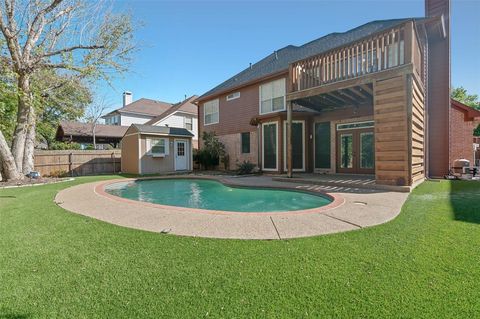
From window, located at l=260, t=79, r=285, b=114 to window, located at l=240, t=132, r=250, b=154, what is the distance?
169 centimetres

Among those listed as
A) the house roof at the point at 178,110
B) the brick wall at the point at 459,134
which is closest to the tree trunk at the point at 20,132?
the house roof at the point at 178,110

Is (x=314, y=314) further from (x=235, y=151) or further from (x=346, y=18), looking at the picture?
(x=346, y=18)

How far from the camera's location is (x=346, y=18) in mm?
13031

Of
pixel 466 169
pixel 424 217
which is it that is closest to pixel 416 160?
pixel 466 169

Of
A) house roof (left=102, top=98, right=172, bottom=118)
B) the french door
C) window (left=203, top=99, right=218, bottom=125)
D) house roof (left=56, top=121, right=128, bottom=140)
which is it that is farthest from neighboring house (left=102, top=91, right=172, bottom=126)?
the french door

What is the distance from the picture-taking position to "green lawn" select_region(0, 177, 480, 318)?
192 cm

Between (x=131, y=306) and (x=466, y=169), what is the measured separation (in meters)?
13.2

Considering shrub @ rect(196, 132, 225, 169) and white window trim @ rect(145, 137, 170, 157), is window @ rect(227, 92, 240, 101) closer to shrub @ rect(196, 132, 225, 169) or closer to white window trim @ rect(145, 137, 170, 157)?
shrub @ rect(196, 132, 225, 169)

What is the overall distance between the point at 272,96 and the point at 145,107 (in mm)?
22232

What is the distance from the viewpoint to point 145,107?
102 feet

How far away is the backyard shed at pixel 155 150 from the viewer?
14.9 m

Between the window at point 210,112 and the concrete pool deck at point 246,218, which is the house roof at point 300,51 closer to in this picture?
the window at point 210,112

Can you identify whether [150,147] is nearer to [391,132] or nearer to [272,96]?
[272,96]

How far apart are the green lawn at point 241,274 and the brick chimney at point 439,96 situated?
312 inches
